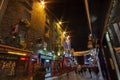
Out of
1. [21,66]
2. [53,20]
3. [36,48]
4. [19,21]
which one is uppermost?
[53,20]

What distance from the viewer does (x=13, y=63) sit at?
6.53m

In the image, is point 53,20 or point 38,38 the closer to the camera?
point 38,38

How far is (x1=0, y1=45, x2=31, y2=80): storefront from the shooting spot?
5.79 meters

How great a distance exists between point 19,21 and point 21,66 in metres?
3.16

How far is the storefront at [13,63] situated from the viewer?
19.0 feet

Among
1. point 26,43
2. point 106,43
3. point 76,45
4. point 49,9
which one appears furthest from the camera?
point 76,45

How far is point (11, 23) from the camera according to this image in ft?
21.7

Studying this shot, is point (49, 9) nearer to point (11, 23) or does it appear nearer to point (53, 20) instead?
point (53, 20)

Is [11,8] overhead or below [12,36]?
overhead

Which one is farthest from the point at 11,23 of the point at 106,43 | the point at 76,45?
the point at 76,45

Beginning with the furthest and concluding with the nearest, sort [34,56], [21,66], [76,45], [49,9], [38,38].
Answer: [76,45], [49,9], [38,38], [34,56], [21,66]

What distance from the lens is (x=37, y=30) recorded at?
962cm

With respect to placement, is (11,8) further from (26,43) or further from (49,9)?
(49,9)

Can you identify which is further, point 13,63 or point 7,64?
point 13,63
